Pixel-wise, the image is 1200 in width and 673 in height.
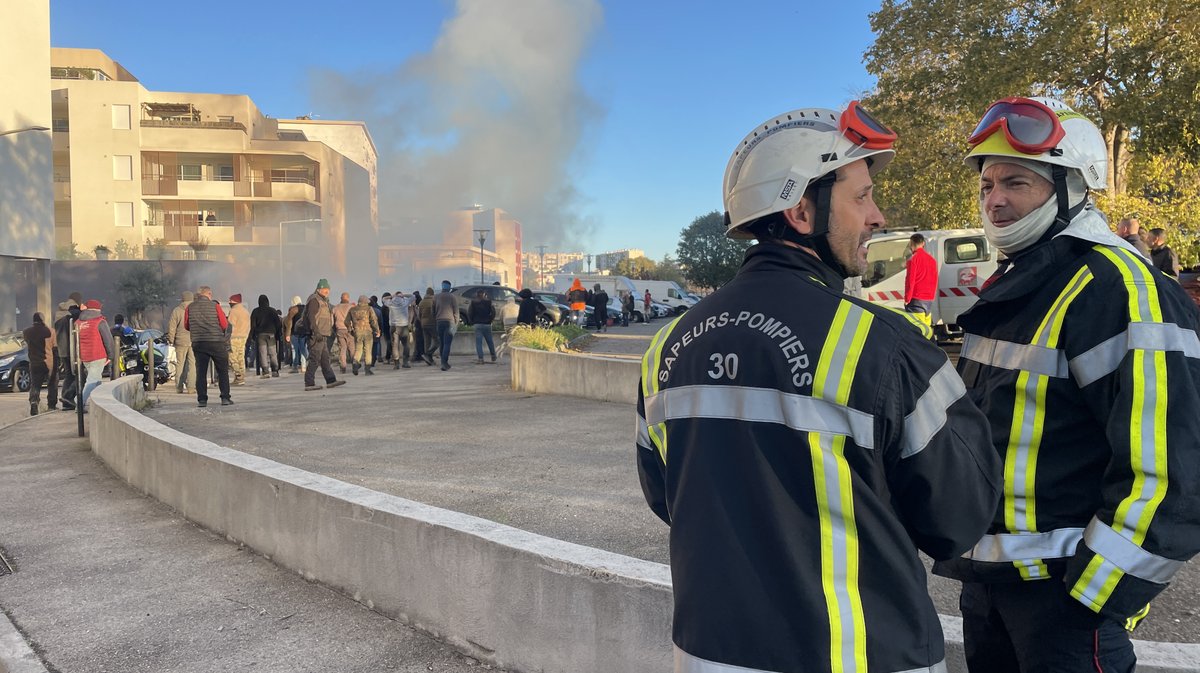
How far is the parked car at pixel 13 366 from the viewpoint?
17.3m

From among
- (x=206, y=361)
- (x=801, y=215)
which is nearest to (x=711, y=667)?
(x=801, y=215)

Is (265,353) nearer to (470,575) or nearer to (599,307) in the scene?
(599,307)

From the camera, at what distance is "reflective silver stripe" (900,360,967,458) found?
1.47 m

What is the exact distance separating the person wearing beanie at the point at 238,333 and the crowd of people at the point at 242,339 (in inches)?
0.7

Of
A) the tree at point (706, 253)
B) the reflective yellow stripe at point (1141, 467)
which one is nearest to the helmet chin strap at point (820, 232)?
the reflective yellow stripe at point (1141, 467)

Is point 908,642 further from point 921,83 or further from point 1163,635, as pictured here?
point 921,83

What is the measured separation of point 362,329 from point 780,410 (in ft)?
56.1

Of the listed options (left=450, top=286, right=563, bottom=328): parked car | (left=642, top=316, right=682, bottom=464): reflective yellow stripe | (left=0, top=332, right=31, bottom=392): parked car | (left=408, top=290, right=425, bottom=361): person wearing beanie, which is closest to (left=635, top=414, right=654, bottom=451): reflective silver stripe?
(left=642, top=316, right=682, bottom=464): reflective yellow stripe

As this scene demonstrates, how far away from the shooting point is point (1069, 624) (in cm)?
182

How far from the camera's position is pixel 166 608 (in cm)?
445

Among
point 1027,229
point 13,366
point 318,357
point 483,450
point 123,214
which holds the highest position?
point 123,214

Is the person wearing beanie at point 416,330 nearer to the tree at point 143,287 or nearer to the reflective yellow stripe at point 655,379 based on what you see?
the reflective yellow stripe at point 655,379

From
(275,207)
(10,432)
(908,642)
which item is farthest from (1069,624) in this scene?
(275,207)

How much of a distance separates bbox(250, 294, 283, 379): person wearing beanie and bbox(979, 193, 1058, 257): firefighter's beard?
17615mm
